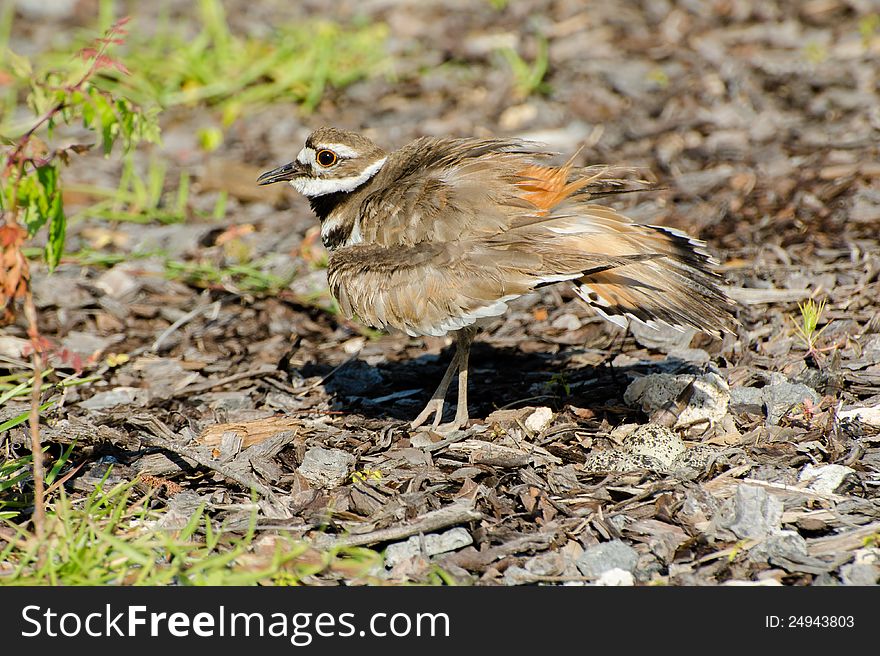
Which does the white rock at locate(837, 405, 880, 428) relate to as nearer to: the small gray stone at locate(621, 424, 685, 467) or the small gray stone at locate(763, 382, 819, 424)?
the small gray stone at locate(763, 382, 819, 424)

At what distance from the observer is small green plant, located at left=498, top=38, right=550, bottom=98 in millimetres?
9469

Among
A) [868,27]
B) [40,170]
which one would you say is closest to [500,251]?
[40,170]

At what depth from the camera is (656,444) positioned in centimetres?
484

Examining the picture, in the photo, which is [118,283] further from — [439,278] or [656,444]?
[656,444]

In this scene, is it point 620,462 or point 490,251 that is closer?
point 620,462

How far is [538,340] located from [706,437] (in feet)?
5.23

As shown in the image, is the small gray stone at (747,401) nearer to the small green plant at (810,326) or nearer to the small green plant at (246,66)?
the small green plant at (810,326)

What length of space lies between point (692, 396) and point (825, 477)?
80cm

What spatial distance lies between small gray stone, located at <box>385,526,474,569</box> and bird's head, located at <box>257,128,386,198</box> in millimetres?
2421

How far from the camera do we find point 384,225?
5312mm

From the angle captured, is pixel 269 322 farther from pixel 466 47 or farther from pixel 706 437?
pixel 466 47

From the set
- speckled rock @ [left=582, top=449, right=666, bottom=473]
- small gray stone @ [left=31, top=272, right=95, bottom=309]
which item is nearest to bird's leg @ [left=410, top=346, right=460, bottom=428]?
speckled rock @ [left=582, top=449, right=666, bottom=473]

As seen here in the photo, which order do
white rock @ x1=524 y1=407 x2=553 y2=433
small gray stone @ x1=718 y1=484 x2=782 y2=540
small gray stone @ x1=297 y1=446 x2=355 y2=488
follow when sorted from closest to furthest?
small gray stone @ x1=718 y1=484 x2=782 y2=540 < small gray stone @ x1=297 y1=446 x2=355 y2=488 < white rock @ x1=524 y1=407 x2=553 y2=433

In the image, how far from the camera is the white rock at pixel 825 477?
4.48m
